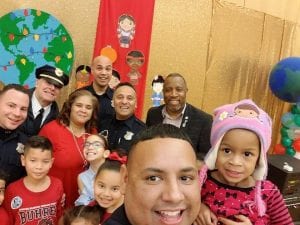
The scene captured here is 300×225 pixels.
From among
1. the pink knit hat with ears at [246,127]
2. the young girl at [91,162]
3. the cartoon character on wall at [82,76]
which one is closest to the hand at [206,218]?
the pink knit hat with ears at [246,127]

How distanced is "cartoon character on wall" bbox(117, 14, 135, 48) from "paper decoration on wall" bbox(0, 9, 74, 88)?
2.21ft

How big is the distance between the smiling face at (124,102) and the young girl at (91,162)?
14.9 inches

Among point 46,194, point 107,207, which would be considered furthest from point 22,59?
point 107,207

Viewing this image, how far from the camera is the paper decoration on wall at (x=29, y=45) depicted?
3.88 m

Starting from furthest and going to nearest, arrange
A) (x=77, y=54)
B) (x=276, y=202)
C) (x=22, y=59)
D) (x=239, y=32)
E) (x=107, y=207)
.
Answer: (x=239, y=32), (x=77, y=54), (x=22, y=59), (x=107, y=207), (x=276, y=202)

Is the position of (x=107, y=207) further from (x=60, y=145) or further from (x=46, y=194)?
(x=60, y=145)

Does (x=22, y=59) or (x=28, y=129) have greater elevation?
(x=22, y=59)

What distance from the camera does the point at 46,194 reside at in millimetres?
2396

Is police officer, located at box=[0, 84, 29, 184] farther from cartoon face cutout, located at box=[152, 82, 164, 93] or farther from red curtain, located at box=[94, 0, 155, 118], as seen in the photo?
cartoon face cutout, located at box=[152, 82, 164, 93]

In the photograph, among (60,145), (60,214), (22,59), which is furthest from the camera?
(22,59)

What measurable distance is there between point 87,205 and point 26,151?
0.56m

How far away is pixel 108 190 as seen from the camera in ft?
7.61

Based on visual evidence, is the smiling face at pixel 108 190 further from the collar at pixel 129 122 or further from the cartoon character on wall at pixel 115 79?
the cartoon character on wall at pixel 115 79

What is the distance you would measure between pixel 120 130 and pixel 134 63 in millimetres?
1813
